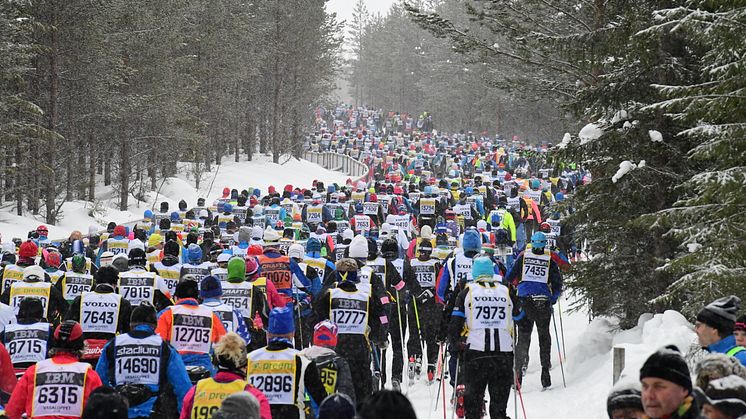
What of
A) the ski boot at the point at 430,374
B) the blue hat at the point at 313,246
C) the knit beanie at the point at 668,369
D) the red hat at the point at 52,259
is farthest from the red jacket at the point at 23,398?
the blue hat at the point at 313,246

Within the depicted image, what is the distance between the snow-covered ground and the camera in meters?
10.6

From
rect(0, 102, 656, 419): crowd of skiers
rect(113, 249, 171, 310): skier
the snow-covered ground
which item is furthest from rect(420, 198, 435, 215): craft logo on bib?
rect(113, 249, 171, 310): skier

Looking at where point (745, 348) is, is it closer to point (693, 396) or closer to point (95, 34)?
point (693, 396)

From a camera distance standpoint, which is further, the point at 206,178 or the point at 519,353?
the point at 206,178

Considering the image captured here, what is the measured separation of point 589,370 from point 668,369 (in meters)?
8.58

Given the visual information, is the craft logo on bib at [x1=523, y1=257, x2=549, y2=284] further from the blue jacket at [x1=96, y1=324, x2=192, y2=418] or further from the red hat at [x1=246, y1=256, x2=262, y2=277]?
the blue jacket at [x1=96, y1=324, x2=192, y2=418]

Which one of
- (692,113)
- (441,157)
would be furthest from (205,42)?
(692,113)

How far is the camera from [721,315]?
631cm

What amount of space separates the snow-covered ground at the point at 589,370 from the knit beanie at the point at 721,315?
2851mm

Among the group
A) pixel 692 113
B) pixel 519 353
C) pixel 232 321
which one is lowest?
pixel 519 353

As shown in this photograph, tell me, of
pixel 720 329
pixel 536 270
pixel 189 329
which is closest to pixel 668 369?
pixel 720 329

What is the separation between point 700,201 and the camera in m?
9.80

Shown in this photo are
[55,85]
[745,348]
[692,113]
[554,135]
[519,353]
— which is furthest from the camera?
[554,135]

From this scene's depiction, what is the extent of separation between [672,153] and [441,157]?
38.9 meters
